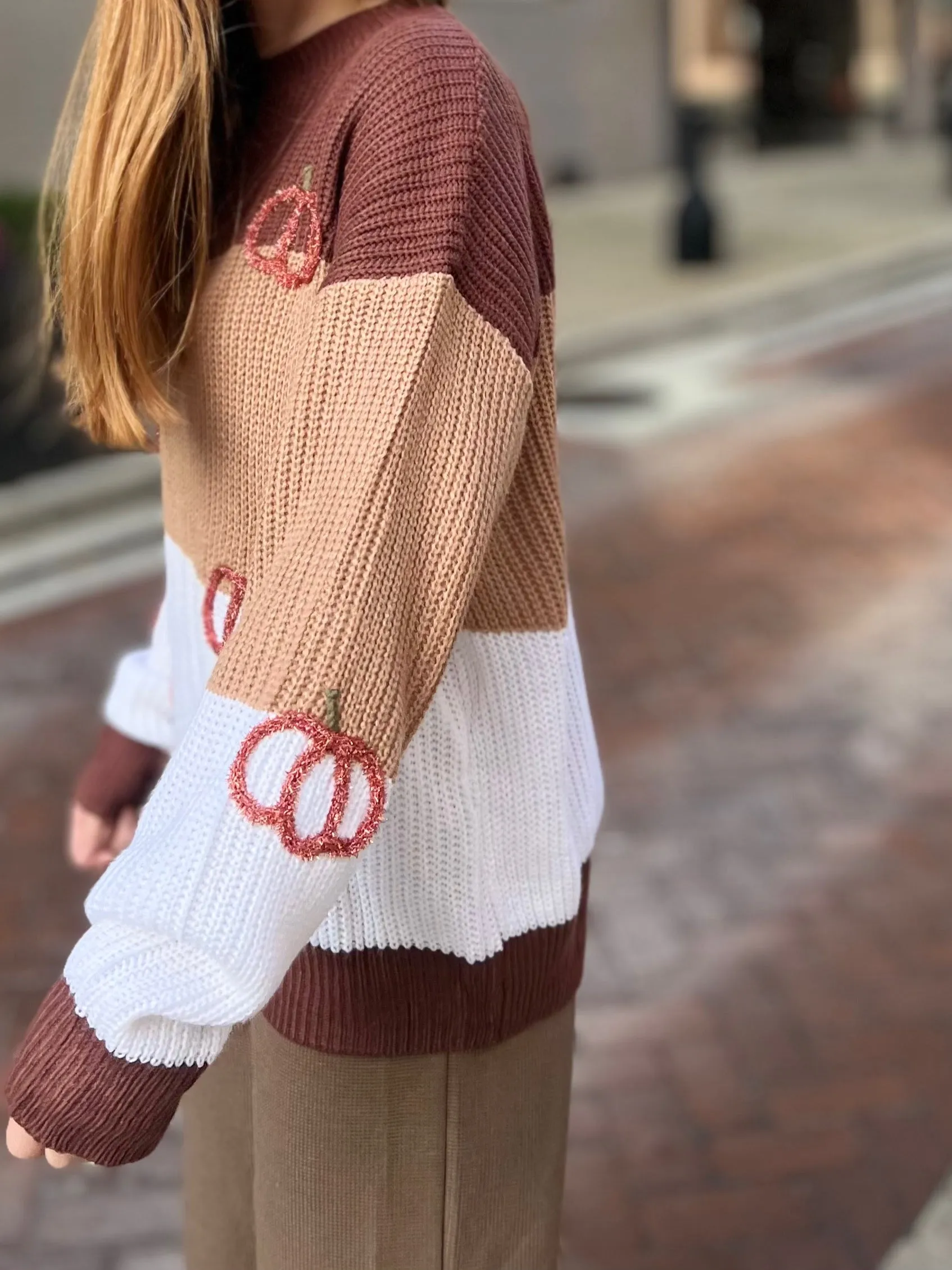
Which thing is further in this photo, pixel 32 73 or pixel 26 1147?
pixel 32 73

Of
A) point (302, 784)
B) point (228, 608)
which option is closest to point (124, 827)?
point (228, 608)

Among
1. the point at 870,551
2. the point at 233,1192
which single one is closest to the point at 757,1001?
the point at 233,1192

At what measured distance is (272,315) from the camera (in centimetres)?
121

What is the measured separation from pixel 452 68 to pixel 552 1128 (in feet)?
3.16

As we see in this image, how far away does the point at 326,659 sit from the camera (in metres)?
1.02

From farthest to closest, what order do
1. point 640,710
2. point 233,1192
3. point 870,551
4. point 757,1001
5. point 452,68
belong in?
point 870,551 < point 640,710 < point 757,1001 < point 233,1192 < point 452,68

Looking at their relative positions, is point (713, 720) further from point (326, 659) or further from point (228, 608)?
point (326, 659)

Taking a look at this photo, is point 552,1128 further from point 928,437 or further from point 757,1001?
point 928,437

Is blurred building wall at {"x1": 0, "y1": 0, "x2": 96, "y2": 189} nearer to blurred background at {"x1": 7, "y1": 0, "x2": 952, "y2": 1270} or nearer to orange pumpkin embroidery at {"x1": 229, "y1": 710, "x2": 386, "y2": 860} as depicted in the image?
blurred background at {"x1": 7, "y1": 0, "x2": 952, "y2": 1270}

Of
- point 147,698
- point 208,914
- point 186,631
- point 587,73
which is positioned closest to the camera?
point 208,914

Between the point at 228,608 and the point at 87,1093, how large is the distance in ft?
1.42

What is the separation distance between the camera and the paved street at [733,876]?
9.02ft

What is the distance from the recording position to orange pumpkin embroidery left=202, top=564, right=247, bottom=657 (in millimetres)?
1271

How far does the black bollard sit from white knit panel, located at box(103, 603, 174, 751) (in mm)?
11545
